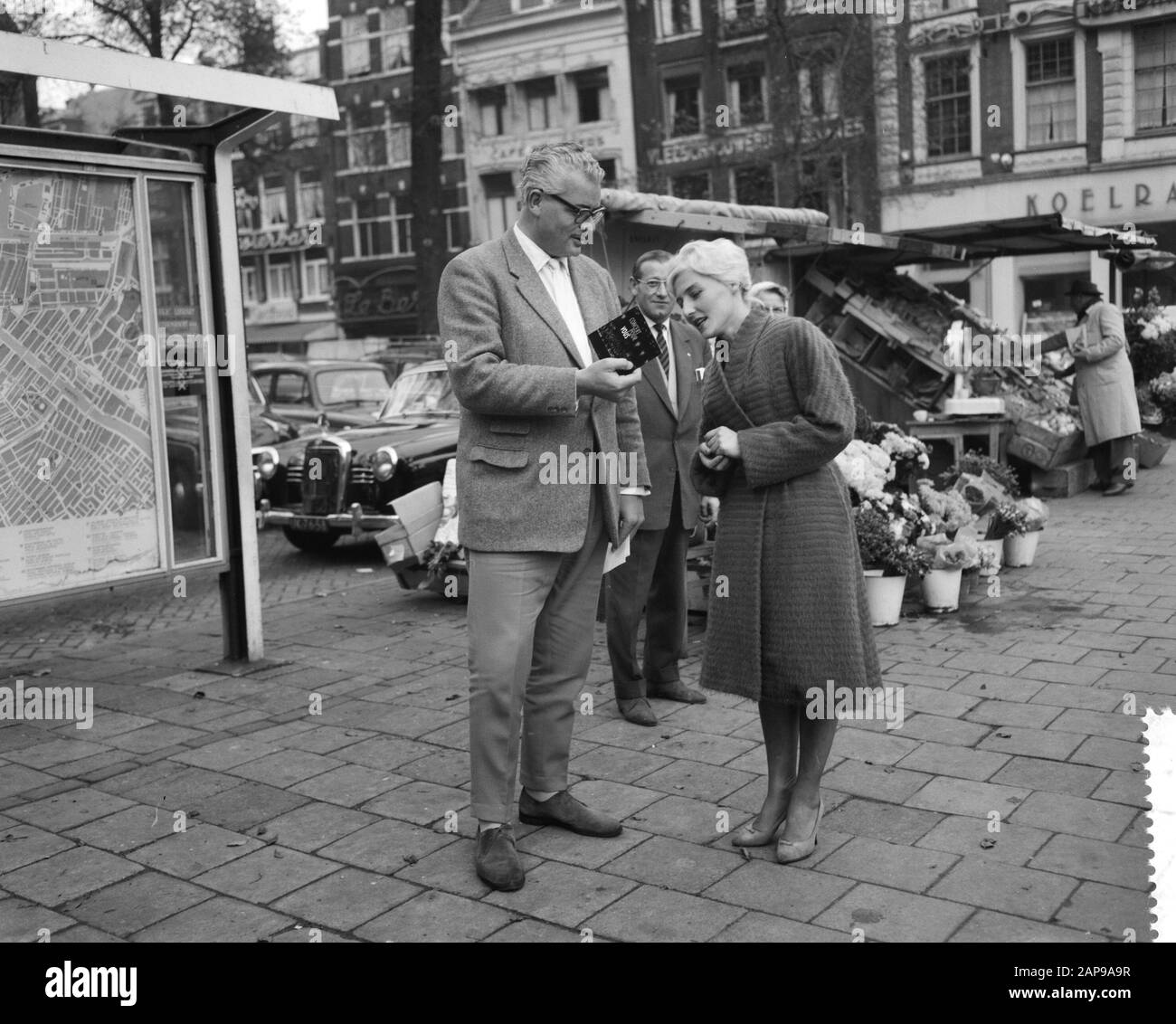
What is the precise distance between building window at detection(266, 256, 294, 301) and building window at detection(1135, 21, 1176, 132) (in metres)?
30.5

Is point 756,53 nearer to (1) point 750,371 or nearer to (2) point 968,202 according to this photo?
(2) point 968,202

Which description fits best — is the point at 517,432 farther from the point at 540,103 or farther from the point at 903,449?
the point at 540,103

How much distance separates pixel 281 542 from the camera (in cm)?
1208

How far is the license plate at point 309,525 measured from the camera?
10.0 meters

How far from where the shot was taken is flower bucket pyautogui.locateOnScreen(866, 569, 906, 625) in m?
6.82

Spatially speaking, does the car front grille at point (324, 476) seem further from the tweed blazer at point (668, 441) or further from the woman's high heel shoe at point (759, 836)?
the woman's high heel shoe at point (759, 836)

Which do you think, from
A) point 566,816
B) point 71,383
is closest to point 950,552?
point 566,816

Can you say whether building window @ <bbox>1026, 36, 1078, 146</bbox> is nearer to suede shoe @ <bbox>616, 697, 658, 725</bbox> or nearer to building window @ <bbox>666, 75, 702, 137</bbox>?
building window @ <bbox>666, 75, 702, 137</bbox>

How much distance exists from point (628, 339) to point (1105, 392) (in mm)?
9265

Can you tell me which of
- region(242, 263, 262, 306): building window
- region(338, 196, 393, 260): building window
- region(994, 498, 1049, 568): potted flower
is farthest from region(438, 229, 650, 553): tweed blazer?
region(242, 263, 262, 306): building window

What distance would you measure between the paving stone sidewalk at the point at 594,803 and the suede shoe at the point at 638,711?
0.21 feet

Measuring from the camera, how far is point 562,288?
3.89 m
